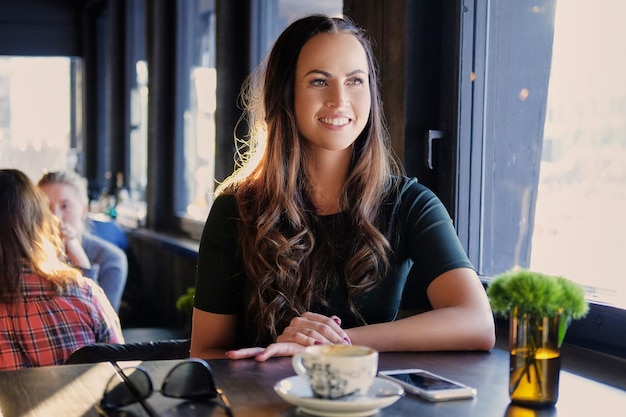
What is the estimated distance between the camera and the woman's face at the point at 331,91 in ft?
6.56

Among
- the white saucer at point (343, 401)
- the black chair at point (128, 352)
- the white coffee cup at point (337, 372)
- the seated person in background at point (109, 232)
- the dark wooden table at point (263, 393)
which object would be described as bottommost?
the seated person in background at point (109, 232)

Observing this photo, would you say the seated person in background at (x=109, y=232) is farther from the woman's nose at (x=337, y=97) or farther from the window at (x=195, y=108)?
the woman's nose at (x=337, y=97)

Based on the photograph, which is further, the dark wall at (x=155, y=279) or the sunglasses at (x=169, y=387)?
the dark wall at (x=155, y=279)

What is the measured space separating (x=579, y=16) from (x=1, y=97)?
728 cm

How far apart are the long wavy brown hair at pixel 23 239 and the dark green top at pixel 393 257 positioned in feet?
2.57

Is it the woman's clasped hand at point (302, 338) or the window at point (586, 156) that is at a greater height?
the window at point (586, 156)

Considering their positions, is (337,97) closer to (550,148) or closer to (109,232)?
(550,148)

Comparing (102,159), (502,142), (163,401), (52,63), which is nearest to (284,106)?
(502,142)

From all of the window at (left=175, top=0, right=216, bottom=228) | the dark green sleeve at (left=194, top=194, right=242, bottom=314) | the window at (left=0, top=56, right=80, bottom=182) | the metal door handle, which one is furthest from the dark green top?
the window at (left=0, top=56, right=80, bottom=182)

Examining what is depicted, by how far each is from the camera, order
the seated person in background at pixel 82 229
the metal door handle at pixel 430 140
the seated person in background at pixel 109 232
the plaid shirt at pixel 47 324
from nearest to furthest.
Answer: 1. the plaid shirt at pixel 47 324
2. the metal door handle at pixel 430 140
3. the seated person in background at pixel 82 229
4. the seated person in background at pixel 109 232

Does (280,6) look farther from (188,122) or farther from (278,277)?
(278,277)

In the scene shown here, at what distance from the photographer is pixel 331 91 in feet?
6.61

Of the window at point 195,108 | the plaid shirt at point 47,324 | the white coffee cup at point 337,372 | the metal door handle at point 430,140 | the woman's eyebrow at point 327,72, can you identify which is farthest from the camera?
the window at point 195,108

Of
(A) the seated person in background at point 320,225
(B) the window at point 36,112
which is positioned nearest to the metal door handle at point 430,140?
(A) the seated person in background at point 320,225
